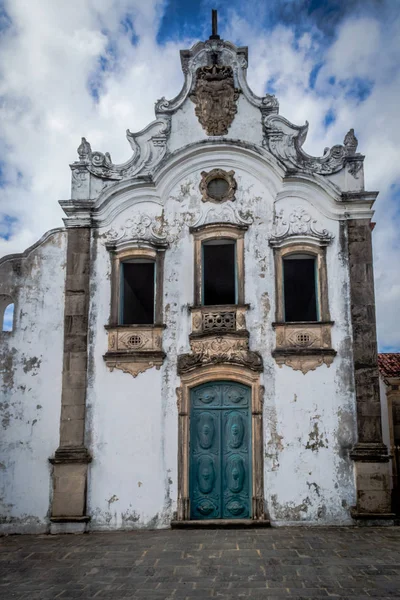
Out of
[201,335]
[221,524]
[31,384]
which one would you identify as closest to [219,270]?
[201,335]

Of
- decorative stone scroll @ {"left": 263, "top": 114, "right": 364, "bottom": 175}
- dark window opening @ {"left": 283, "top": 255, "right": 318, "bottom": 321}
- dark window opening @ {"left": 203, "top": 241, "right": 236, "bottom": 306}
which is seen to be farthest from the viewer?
decorative stone scroll @ {"left": 263, "top": 114, "right": 364, "bottom": 175}

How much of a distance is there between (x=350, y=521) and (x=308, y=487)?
0.98 m

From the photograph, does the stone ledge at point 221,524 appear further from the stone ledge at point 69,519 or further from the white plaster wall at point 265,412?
the stone ledge at point 69,519

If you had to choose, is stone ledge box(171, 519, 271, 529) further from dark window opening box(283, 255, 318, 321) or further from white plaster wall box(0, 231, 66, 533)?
dark window opening box(283, 255, 318, 321)

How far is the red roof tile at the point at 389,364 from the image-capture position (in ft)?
47.7

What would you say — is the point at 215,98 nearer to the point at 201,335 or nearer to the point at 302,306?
the point at 302,306

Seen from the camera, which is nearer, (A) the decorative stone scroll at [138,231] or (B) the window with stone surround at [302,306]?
(B) the window with stone surround at [302,306]

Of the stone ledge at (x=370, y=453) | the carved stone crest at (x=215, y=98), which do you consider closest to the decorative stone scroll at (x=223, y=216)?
the carved stone crest at (x=215, y=98)

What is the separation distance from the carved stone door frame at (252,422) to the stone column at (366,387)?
1813 mm

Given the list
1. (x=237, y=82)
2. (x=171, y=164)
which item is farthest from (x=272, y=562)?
(x=237, y=82)

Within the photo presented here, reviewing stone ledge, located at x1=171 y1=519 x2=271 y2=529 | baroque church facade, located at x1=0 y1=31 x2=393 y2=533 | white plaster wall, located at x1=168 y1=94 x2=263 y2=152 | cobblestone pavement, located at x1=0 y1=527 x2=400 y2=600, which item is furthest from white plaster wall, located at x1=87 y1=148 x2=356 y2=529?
white plaster wall, located at x1=168 y1=94 x2=263 y2=152

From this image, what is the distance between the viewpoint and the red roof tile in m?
14.5

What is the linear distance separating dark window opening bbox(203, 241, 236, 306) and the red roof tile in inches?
196

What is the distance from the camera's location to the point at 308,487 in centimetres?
1112
